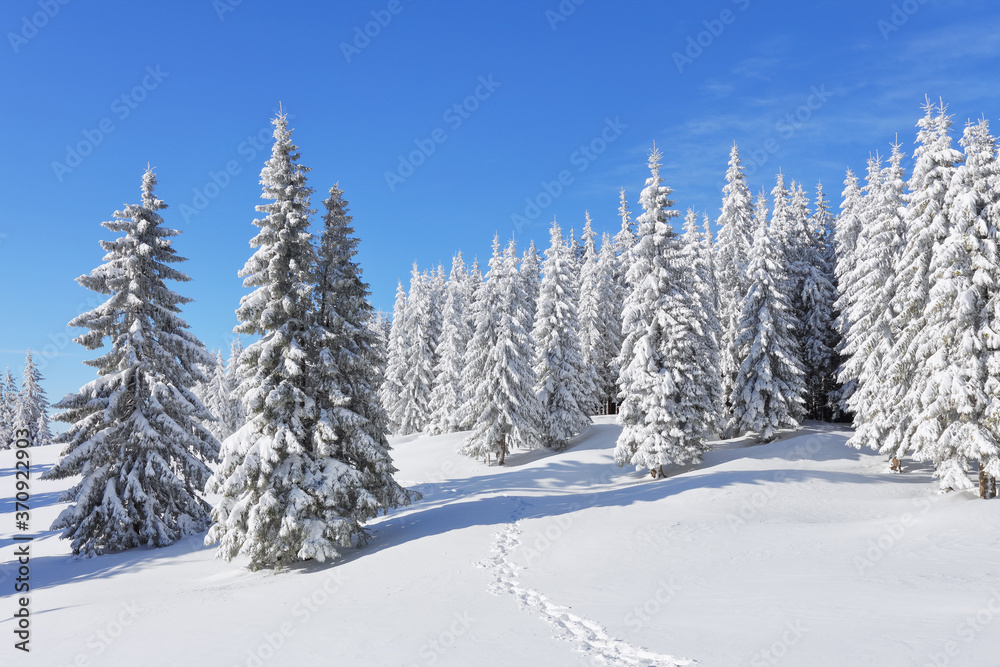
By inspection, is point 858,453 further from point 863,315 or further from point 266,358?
point 266,358

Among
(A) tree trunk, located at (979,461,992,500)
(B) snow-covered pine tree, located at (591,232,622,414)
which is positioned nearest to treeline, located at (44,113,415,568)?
(A) tree trunk, located at (979,461,992,500)

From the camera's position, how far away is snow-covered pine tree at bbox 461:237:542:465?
37.9 meters

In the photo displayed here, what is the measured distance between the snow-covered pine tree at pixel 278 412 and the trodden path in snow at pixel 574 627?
5586 millimetres

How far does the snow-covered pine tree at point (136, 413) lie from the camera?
21812 millimetres

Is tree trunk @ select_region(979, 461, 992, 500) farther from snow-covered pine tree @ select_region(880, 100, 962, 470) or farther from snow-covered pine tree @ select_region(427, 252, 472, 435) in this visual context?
snow-covered pine tree @ select_region(427, 252, 472, 435)

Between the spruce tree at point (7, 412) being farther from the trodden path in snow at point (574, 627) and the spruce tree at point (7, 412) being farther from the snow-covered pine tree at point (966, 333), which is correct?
the snow-covered pine tree at point (966, 333)

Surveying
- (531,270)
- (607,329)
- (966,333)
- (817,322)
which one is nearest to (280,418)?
(966,333)

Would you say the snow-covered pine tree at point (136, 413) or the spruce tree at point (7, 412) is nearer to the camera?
the snow-covered pine tree at point (136, 413)

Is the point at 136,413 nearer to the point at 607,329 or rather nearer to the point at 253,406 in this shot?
the point at 253,406

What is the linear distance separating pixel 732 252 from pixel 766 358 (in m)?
14.8

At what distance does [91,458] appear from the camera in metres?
22.2

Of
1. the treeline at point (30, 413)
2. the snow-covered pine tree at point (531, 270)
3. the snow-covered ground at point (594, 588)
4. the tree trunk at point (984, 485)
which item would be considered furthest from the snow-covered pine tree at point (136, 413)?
the treeline at point (30, 413)

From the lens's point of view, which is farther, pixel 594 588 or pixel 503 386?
pixel 503 386

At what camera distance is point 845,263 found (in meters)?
37.9
